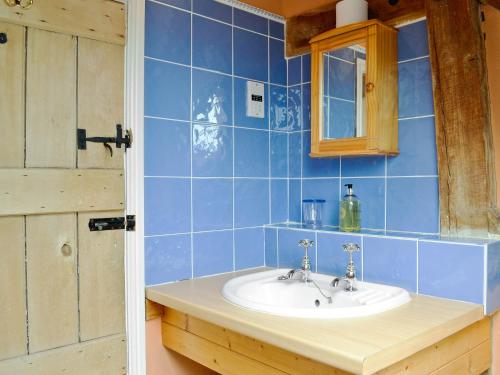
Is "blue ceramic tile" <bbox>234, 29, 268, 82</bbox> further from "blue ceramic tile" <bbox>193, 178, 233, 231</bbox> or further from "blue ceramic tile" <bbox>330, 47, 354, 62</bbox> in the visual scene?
"blue ceramic tile" <bbox>193, 178, 233, 231</bbox>

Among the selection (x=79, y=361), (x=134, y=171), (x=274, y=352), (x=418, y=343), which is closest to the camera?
(x=418, y=343)

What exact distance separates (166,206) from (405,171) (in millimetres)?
856

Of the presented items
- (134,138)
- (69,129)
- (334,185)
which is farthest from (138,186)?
(334,185)

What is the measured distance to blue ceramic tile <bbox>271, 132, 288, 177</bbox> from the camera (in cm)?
193

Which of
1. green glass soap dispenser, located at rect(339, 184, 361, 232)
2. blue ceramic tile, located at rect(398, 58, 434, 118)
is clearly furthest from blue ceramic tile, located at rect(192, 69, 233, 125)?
blue ceramic tile, located at rect(398, 58, 434, 118)

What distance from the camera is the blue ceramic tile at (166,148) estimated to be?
5.08 feet

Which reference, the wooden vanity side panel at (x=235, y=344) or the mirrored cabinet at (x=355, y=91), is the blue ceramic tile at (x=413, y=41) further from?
the wooden vanity side panel at (x=235, y=344)

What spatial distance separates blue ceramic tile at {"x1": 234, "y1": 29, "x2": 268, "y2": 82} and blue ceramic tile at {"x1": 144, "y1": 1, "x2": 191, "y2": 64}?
23 cm

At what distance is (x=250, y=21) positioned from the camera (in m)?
1.85

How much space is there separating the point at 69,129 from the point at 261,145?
31.1 inches

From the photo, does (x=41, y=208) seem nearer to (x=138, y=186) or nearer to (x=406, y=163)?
(x=138, y=186)

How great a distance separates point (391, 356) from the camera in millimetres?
958

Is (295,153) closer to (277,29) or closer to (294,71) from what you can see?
(294,71)

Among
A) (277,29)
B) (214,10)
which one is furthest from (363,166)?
(214,10)
